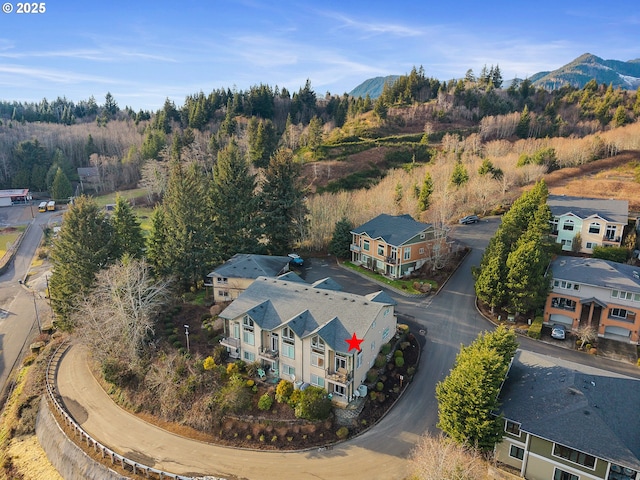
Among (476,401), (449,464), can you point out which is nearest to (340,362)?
(476,401)

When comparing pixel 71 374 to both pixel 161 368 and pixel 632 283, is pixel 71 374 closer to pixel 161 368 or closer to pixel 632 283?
pixel 161 368

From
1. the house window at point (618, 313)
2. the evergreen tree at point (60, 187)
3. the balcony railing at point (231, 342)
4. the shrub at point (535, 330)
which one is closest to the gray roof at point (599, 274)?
the house window at point (618, 313)

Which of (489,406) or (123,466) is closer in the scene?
(489,406)

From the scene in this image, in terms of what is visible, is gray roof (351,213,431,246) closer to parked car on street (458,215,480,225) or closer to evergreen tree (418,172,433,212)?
evergreen tree (418,172,433,212)

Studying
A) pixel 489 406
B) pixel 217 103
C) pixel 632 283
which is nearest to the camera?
pixel 489 406

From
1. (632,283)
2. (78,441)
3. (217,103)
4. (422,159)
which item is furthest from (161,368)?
(217,103)

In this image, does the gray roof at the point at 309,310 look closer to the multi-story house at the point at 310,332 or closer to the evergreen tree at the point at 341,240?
the multi-story house at the point at 310,332
